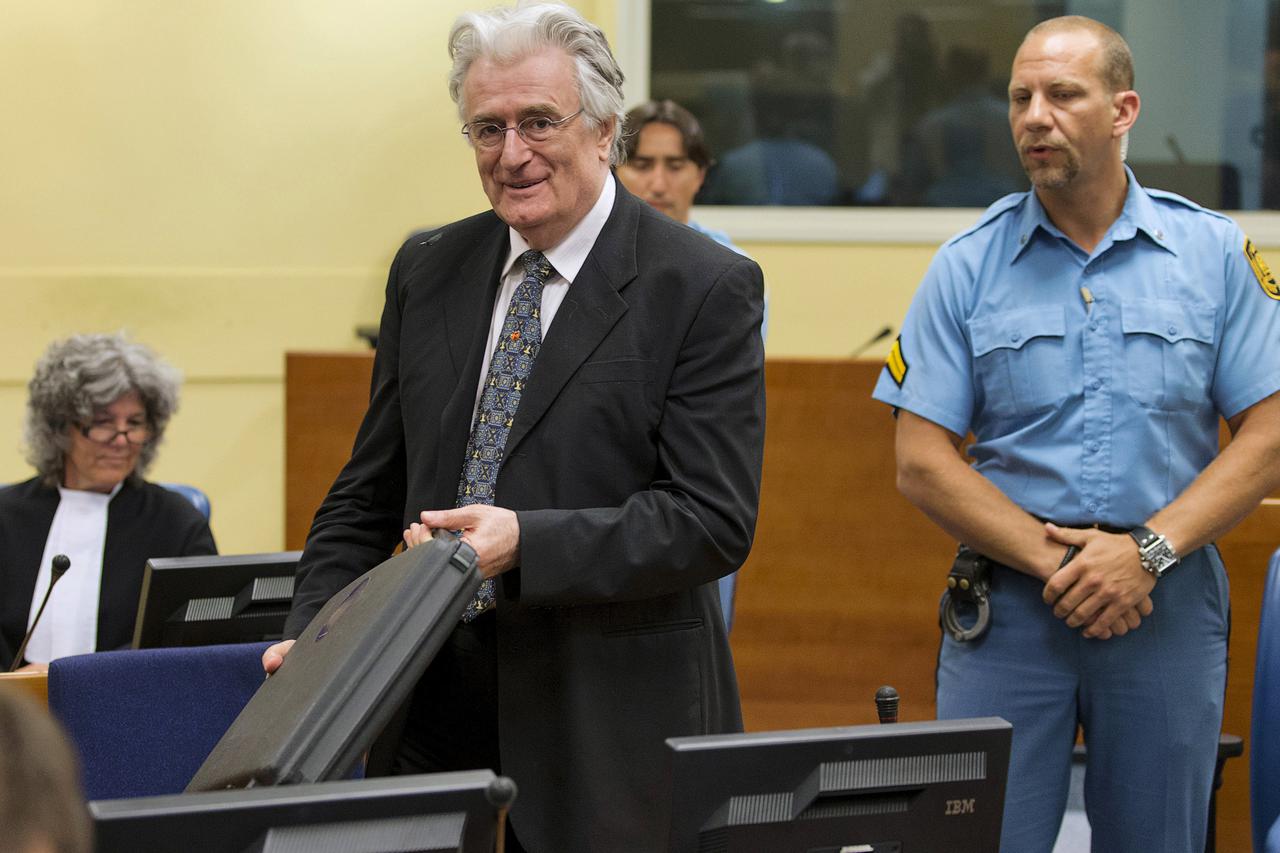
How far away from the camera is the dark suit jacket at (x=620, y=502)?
1711 millimetres

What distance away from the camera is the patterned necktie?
1776 mm

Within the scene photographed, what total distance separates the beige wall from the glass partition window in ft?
1.08

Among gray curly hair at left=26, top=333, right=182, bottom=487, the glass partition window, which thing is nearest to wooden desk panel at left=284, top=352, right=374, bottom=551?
gray curly hair at left=26, top=333, right=182, bottom=487

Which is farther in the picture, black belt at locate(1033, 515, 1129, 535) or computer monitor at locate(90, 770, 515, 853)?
black belt at locate(1033, 515, 1129, 535)

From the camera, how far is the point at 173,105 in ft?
16.9

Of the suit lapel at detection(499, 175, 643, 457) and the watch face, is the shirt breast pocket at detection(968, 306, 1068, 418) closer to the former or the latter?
the watch face

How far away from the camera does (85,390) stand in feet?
10.7

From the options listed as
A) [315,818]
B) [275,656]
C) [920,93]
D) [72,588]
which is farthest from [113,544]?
[920,93]

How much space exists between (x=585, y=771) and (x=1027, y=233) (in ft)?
3.80

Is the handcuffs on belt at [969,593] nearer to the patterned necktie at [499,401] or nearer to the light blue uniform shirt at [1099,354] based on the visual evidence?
the light blue uniform shirt at [1099,354]

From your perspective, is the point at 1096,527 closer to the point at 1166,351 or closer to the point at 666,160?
the point at 1166,351

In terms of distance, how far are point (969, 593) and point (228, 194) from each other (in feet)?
11.7

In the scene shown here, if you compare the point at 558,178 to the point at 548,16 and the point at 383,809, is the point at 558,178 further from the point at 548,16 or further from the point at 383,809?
the point at 383,809

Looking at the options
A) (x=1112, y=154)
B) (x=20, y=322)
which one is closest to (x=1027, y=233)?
(x=1112, y=154)
